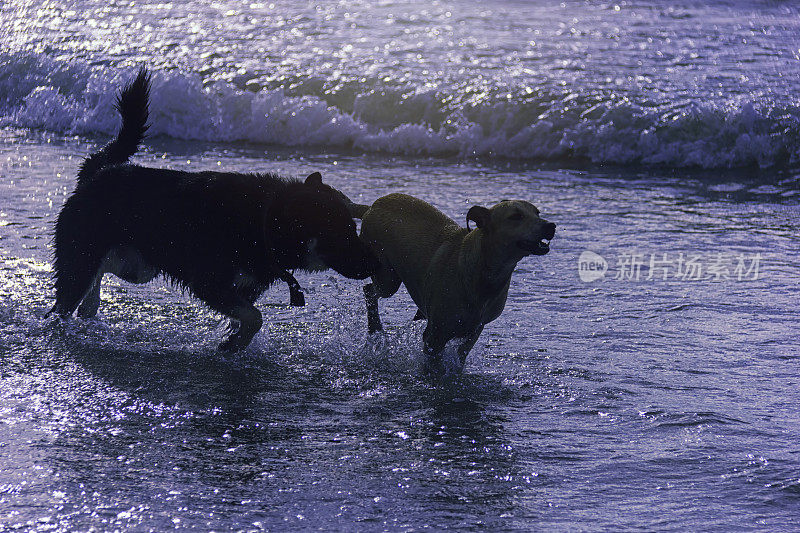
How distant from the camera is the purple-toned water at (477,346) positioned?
400 centimetres

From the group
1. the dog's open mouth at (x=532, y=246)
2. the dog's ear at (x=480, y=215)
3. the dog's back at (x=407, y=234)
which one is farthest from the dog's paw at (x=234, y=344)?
the dog's open mouth at (x=532, y=246)

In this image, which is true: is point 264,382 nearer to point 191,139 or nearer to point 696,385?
point 696,385

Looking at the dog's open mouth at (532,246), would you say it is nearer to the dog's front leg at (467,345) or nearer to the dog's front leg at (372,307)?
the dog's front leg at (467,345)

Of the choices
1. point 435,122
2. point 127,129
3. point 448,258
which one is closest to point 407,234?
point 448,258

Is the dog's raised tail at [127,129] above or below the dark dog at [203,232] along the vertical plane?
above

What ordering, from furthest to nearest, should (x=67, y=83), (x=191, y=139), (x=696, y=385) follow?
(x=67, y=83) → (x=191, y=139) → (x=696, y=385)

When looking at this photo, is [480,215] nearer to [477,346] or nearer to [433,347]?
[433,347]

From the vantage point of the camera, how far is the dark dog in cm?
552

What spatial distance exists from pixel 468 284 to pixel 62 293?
272cm

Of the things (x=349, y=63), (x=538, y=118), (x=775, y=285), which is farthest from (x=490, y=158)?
(x=775, y=285)

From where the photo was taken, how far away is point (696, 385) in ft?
17.1

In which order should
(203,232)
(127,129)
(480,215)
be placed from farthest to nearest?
(127,129)
(203,232)
(480,215)

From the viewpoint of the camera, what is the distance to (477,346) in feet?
19.5

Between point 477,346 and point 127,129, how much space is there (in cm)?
271
